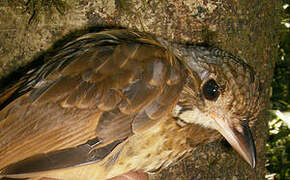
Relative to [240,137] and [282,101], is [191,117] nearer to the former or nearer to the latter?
[240,137]

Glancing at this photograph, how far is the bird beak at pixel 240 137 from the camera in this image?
75.1 inches

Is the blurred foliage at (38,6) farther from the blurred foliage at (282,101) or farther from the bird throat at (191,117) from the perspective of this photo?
the blurred foliage at (282,101)

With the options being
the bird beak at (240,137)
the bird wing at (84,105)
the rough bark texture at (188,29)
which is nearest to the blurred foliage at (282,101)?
the rough bark texture at (188,29)

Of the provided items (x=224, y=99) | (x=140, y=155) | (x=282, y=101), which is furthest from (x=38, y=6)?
(x=282, y=101)

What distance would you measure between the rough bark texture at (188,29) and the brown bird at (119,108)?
0.60ft

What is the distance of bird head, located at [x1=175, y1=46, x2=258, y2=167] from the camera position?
75.7 inches

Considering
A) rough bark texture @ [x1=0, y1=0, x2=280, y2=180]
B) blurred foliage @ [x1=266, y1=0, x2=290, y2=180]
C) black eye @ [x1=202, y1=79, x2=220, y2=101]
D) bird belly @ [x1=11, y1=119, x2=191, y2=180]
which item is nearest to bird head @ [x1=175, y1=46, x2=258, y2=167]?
black eye @ [x1=202, y1=79, x2=220, y2=101]

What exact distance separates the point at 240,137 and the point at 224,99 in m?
0.23

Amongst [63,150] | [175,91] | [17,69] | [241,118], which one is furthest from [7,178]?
[241,118]

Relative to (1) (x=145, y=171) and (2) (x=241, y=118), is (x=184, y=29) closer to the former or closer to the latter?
(2) (x=241, y=118)

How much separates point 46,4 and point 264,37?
55.7 inches

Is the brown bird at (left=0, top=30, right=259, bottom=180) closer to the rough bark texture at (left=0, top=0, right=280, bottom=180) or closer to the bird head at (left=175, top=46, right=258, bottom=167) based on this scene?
the bird head at (left=175, top=46, right=258, bottom=167)

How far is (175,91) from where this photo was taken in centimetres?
182

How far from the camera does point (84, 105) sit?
1640mm
